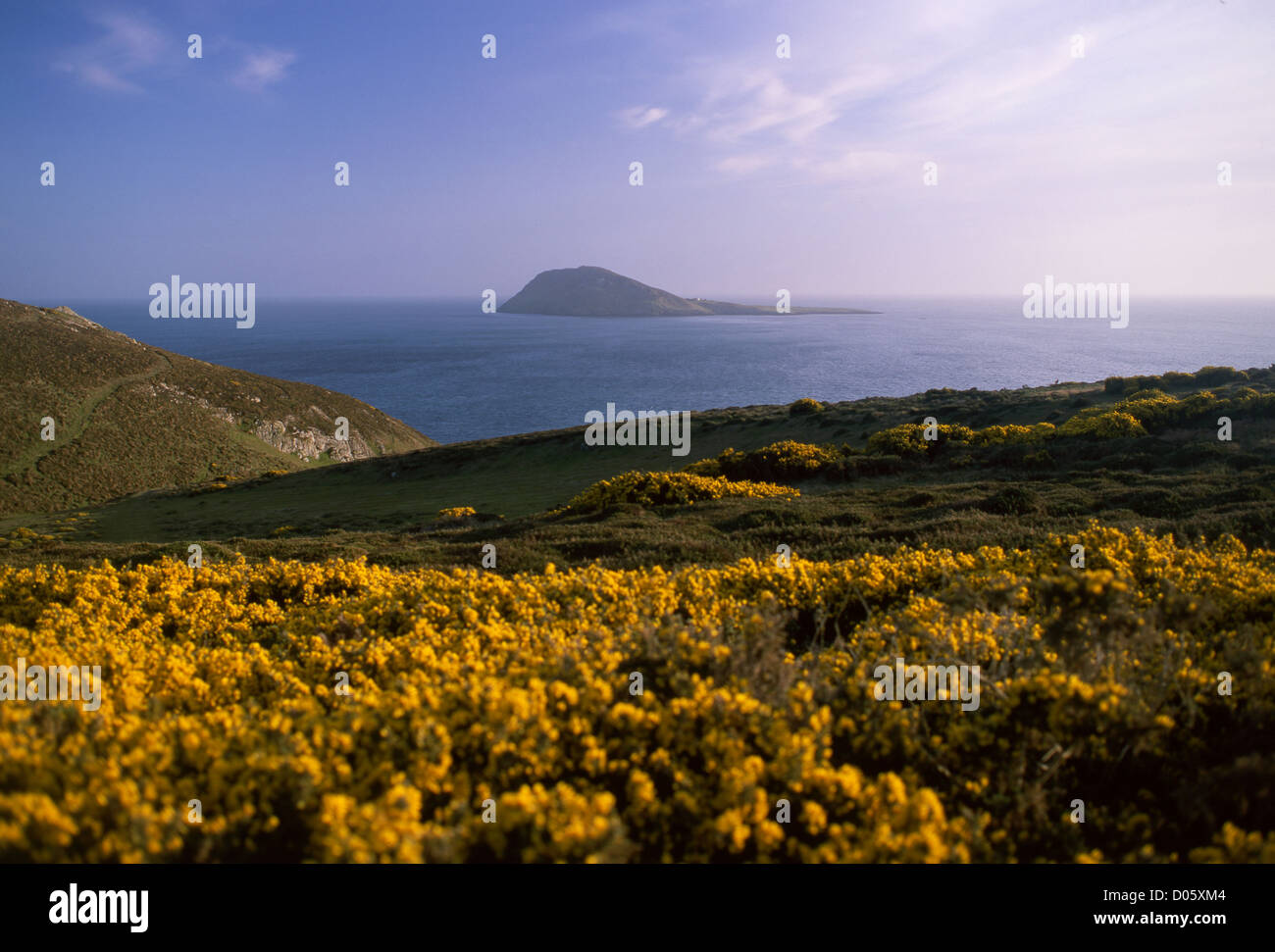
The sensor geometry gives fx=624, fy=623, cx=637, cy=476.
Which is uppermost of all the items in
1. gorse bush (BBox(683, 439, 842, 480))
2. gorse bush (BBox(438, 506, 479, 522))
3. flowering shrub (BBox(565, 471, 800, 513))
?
gorse bush (BBox(683, 439, 842, 480))

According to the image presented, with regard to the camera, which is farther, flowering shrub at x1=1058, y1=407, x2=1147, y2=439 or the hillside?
the hillside

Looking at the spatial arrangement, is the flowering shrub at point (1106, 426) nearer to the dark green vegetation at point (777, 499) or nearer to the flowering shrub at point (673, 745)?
the dark green vegetation at point (777, 499)

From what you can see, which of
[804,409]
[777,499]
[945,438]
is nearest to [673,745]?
[777,499]

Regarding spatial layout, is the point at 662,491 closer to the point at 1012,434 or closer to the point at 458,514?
the point at 458,514

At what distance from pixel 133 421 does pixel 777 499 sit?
73568mm

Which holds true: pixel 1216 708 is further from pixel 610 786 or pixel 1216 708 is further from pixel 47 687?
pixel 47 687

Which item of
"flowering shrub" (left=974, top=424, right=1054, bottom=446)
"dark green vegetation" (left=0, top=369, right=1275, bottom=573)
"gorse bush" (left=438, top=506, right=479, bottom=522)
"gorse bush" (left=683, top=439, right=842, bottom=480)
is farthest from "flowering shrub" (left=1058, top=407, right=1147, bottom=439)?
"gorse bush" (left=438, top=506, right=479, bottom=522)

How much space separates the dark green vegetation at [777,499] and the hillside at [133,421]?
71.8 feet

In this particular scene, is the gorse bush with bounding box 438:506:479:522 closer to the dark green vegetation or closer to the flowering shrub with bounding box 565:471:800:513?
the dark green vegetation

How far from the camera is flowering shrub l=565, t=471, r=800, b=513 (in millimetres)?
18688

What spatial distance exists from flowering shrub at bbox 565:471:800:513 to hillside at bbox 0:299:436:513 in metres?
43.9

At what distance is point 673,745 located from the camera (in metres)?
4.44

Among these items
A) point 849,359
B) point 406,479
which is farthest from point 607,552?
point 849,359

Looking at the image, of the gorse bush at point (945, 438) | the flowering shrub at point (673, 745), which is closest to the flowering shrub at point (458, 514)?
the flowering shrub at point (673, 745)
